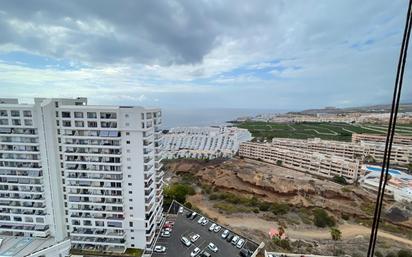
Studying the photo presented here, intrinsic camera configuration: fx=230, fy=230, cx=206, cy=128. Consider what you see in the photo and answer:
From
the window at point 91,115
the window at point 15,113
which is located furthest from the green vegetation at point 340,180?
the window at point 15,113

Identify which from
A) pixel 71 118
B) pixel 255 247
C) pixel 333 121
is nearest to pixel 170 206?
pixel 255 247

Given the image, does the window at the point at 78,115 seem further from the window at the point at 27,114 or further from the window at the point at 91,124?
the window at the point at 27,114

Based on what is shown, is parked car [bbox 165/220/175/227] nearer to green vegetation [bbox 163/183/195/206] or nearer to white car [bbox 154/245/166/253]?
white car [bbox 154/245/166/253]

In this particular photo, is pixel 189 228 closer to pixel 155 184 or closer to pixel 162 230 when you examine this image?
pixel 162 230

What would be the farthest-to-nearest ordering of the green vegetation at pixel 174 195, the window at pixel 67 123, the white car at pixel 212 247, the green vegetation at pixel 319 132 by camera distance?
the green vegetation at pixel 319 132
the green vegetation at pixel 174 195
the white car at pixel 212 247
the window at pixel 67 123

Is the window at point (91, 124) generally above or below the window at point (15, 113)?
below

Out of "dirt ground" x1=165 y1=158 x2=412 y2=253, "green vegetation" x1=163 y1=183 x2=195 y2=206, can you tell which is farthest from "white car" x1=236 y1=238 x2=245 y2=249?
"green vegetation" x1=163 y1=183 x2=195 y2=206

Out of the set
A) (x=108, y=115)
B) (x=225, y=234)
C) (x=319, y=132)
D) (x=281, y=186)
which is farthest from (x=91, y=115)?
(x=319, y=132)
